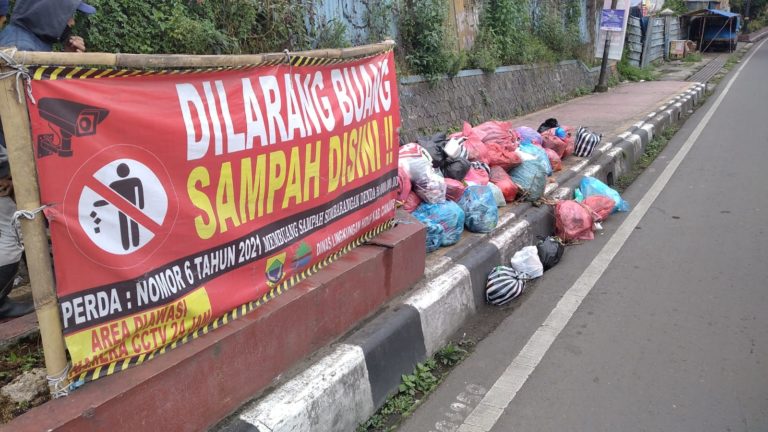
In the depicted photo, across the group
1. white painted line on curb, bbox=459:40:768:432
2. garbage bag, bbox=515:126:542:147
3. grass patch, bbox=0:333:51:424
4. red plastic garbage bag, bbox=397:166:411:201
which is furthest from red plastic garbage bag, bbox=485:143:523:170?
grass patch, bbox=0:333:51:424

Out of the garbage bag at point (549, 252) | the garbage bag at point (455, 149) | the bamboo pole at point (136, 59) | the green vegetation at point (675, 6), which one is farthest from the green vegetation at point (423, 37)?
the green vegetation at point (675, 6)

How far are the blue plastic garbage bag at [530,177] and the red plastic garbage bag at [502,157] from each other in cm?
7


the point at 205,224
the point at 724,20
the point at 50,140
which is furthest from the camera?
the point at 724,20

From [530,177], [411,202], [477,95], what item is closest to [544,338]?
[411,202]

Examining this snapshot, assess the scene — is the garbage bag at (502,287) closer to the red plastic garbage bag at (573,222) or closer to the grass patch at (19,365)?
the red plastic garbage bag at (573,222)

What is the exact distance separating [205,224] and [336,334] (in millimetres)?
1071

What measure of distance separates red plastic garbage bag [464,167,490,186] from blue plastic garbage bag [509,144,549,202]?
459 mm

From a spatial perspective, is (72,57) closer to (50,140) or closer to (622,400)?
(50,140)

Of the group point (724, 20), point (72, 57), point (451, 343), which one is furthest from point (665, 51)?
point (72, 57)

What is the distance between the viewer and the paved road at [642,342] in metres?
2.95

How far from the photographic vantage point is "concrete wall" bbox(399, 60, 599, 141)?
8.15 metres

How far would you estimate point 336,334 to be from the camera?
3.10 m

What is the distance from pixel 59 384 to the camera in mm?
Answer: 1938

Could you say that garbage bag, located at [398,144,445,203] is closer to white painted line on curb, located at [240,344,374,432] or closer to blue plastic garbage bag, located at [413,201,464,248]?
blue plastic garbage bag, located at [413,201,464,248]
